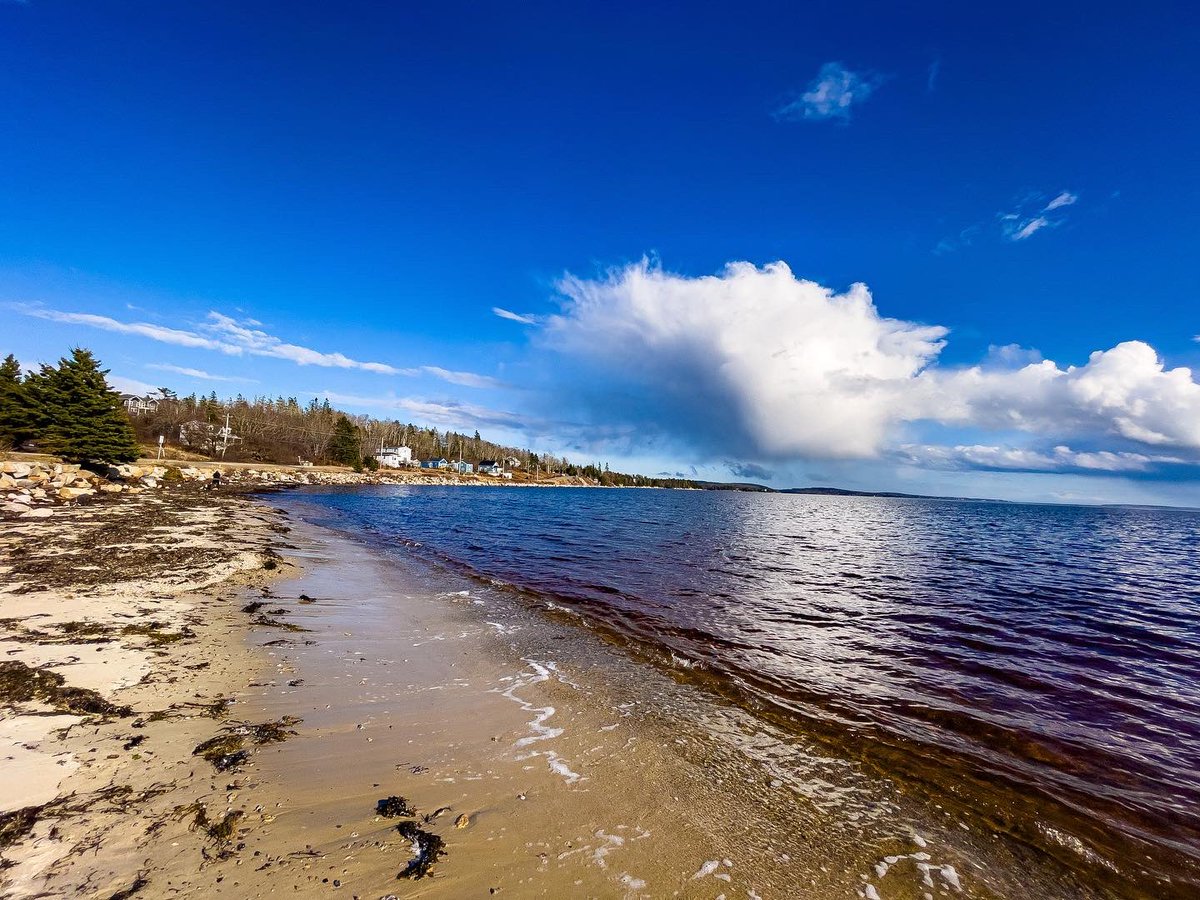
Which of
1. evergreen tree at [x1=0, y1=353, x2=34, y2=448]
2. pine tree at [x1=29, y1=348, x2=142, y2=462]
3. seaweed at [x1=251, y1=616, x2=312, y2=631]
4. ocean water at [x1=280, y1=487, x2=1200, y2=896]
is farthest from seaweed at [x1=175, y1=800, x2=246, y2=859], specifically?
evergreen tree at [x1=0, y1=353, x2=34, y2=448]

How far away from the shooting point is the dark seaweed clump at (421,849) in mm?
4383

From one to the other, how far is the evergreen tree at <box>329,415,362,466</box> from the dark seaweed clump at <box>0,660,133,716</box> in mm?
145530

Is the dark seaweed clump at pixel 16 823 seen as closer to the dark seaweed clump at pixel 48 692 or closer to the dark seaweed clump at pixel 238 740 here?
the dark seaweed clump at pixel 238 740

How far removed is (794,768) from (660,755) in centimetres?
198

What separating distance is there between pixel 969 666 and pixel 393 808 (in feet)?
45.8

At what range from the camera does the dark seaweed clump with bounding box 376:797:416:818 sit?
5.28 metres

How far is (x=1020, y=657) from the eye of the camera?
43.7 ft

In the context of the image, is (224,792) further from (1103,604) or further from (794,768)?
(1103,604)

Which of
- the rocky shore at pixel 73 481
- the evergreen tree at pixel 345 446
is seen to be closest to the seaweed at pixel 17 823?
the rocky shore at pixel 73 481

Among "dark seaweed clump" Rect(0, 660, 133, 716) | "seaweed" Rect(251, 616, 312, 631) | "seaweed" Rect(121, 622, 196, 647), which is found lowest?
"seaweed" Rect(251, 616, 312, 631)

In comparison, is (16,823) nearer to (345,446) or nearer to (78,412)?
(78,412)

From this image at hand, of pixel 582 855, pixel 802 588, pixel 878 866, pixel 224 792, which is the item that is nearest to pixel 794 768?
pixel 878 866

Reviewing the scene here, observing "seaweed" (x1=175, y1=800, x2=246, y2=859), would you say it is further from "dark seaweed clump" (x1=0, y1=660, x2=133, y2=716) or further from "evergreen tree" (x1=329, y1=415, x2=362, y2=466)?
"evergreen tree" (x1=329, y1=415, x2=362, y2=466)

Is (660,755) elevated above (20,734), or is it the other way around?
(20,734)
